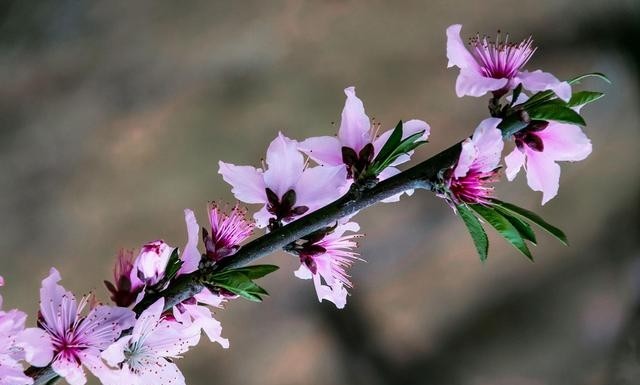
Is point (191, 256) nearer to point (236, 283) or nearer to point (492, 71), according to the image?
point (236, 283)

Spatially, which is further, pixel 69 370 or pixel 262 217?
pixel 262 217

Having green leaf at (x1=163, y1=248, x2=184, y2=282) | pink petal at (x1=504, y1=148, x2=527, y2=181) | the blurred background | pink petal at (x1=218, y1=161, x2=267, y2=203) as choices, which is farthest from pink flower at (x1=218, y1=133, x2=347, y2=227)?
the blurred background

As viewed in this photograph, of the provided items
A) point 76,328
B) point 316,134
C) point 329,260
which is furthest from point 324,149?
point 316,134

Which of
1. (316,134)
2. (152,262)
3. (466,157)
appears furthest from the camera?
(316,134)

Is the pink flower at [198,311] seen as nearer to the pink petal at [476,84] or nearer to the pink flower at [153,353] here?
the pink flower at [153,353]

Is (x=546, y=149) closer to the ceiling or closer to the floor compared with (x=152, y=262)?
closer to the floor

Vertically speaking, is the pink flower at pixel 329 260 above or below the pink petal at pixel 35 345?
below

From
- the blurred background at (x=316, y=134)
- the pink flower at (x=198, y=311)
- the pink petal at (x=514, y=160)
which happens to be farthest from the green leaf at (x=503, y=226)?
the blurred background at (x=316, y=134)
